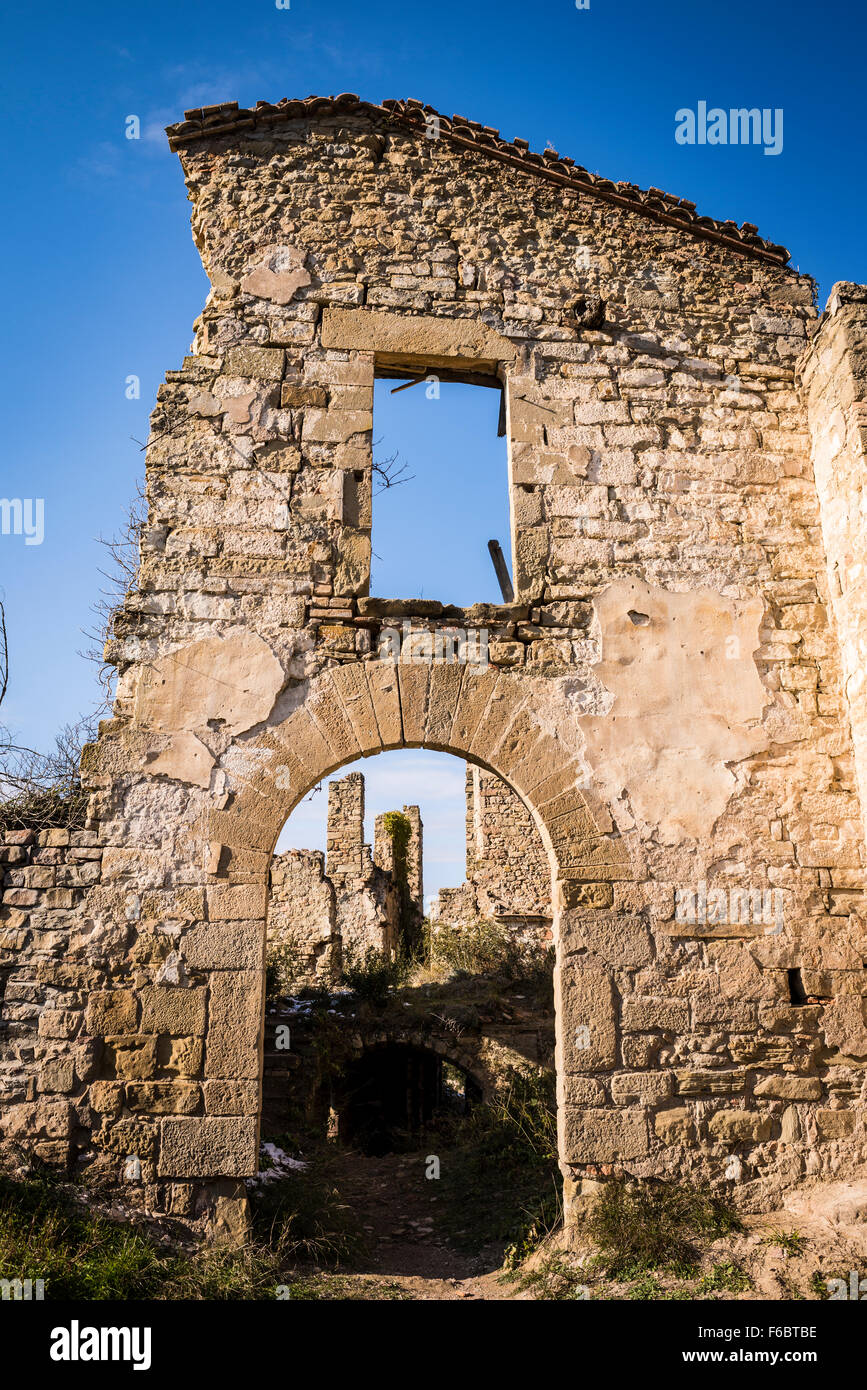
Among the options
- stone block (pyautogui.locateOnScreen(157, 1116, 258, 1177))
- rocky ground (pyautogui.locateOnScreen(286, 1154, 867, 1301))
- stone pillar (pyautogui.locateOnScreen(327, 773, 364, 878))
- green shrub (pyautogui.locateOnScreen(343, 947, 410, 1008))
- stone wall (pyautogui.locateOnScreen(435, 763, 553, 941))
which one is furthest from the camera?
stone pillar (pyautogui.locateOnScreen(327, 773, 364, 878))

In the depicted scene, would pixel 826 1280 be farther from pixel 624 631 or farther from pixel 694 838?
pixel 624 631

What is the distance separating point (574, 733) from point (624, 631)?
689 millimetres

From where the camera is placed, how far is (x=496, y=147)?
6.18 meters

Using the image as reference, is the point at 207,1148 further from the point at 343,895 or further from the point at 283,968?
the point at 343,895

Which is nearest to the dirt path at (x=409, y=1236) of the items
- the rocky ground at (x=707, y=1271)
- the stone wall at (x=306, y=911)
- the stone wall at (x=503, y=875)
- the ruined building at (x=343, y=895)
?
the rocky ground at (x=707, y=1271)

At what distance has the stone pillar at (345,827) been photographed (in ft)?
44.4

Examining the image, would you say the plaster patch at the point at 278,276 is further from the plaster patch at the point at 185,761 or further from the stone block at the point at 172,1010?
the stone block at the point at 172,1010

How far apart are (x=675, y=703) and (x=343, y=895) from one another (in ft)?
28.5

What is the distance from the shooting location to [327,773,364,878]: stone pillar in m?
13.5

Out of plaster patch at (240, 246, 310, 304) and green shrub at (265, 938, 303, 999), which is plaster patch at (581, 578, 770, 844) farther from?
green shrub at (265, 938, 303, 999)

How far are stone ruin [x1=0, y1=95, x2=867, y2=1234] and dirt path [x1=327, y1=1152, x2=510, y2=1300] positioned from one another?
811 millimetres

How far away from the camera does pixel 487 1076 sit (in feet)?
28.7

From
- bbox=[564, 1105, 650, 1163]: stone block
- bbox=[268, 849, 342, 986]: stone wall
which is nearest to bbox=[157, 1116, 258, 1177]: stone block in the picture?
bbox=[564, 1105, 650, 1163]: stone block

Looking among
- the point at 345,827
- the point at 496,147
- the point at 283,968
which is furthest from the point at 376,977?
the point at 496,147
